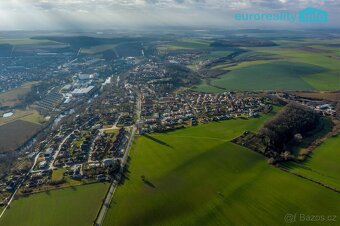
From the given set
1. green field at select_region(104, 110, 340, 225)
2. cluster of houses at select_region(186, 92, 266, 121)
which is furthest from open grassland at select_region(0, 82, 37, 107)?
green field at select_region(104, 110, 340, 225)

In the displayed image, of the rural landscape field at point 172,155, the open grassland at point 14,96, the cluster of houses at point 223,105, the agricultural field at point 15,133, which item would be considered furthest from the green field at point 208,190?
the open grassland at point 14,96

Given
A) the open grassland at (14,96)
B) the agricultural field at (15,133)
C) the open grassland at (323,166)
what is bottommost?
the open grassland at (323,166)

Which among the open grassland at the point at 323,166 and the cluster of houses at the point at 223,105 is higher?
the cluster of houses at the point at 223,105

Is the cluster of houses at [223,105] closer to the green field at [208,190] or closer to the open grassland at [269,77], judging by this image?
the open grassland at [269,77]

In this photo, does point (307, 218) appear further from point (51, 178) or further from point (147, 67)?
point (147, 67)

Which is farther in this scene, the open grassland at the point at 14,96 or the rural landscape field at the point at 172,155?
the open grassland at the point at 14,96

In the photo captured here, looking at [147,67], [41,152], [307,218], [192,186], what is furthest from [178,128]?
[147,67]

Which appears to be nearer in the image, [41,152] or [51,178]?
[51,178]
